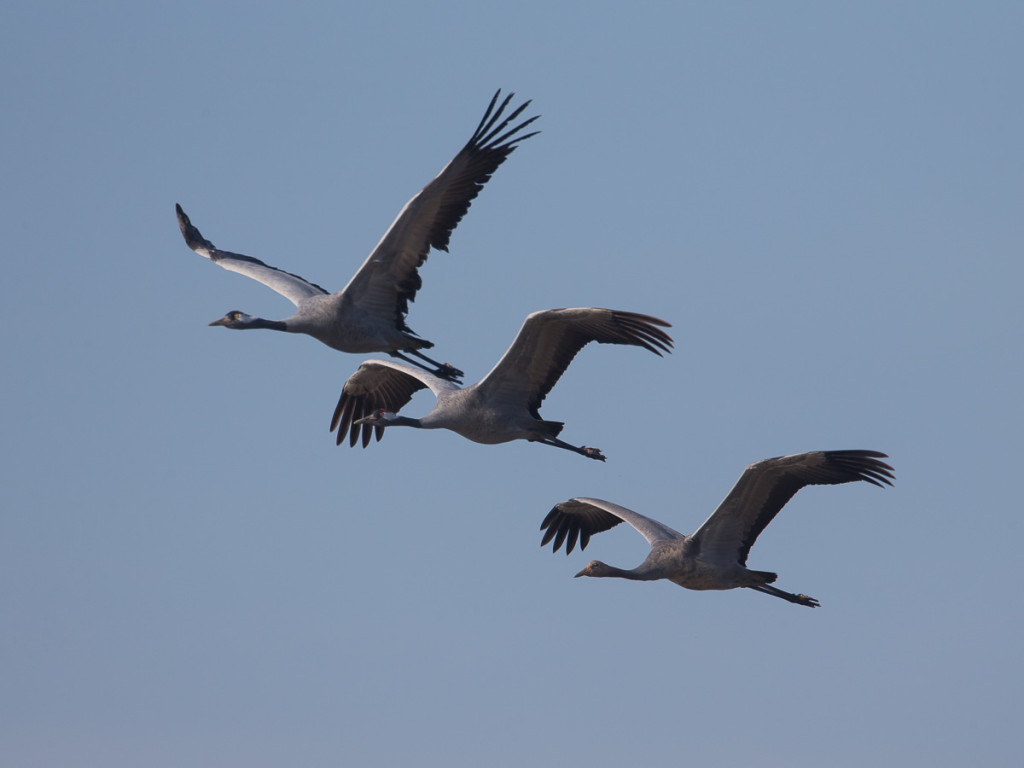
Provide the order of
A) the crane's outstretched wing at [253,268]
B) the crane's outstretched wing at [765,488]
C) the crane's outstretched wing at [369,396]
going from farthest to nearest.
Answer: the crane's outstretched wing at [369,396] < the crane's outstretched wing at [253,268] < the crane's outstretched wing at [765,488]

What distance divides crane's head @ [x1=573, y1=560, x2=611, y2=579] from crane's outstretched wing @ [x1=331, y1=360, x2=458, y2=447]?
4119 millimetres

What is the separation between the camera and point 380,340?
739 inches

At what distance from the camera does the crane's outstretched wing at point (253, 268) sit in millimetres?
19672

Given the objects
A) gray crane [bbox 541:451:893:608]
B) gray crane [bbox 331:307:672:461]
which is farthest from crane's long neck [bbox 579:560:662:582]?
gray crane [bbox 331:307:672:461]

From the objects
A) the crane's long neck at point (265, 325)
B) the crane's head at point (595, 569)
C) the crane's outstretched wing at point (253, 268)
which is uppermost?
the crane's outstretched wing at point (253, 268)

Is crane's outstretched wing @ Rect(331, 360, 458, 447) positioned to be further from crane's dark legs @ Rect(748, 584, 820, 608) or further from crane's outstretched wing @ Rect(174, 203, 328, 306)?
crane's dark legs @ Rect(748, 584, 820, 608)

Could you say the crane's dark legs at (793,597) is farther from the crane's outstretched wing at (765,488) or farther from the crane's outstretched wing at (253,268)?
the crane's outstretched wing at (253,268)

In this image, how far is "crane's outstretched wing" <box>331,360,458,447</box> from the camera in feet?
71.8

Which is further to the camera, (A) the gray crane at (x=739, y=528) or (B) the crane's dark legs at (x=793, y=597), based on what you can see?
(B) the crane's dark legs at (x=793, y=597)

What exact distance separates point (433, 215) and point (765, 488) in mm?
4705

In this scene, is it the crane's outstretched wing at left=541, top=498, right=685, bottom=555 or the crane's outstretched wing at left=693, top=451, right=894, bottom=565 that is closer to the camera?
the crane's outstretched wing at left=693, top=451, right=894, bottom=565

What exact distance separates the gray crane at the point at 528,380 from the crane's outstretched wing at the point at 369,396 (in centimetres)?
156

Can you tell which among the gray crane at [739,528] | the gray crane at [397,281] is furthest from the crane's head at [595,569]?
the gray crane at [397,281]

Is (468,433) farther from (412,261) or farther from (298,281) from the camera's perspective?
(298,281)
